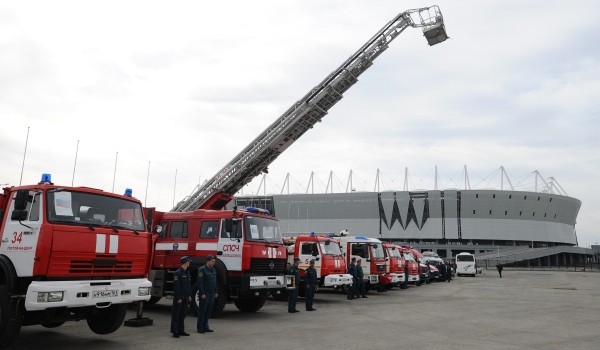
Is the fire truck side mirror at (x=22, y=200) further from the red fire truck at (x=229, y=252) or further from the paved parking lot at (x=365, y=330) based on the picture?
the red fire truck at (x=229, y=252)

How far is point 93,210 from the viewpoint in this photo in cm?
811

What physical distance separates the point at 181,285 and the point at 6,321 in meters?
3.14

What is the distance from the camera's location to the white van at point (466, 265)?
42.5 meters

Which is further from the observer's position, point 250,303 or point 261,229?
point 250,303

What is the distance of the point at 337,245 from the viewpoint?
712 inches

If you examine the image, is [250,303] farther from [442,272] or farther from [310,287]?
[442,272]

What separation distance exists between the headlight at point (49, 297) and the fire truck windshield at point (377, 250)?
49.6 feet

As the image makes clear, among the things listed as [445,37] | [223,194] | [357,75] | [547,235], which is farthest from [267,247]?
[547,235]

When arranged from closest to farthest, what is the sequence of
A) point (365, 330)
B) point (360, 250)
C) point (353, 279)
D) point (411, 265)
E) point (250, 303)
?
point (365, 330) → point (250, 303) → point (353, 279) → point (360, 250) → point (411, 265)

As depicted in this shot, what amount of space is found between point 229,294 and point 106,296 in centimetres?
467

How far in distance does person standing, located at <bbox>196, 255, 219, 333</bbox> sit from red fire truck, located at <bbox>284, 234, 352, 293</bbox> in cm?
725

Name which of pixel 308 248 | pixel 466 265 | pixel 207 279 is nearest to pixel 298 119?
pixel 308 248

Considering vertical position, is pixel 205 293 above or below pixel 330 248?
below

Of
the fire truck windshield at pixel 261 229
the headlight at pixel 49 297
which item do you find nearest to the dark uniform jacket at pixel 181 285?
the headlight at pixel 49 297
